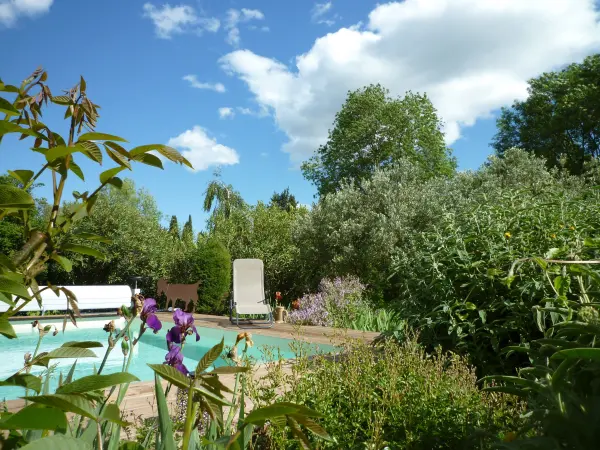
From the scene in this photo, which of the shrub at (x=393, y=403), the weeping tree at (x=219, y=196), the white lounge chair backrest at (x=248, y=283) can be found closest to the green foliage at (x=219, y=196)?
the weeping tree at (x=219, y=196)

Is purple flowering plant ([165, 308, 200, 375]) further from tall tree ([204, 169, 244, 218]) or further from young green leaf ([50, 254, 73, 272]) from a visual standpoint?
tall tree ([204, 169, 244, 218])

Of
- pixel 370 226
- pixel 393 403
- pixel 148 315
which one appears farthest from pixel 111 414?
pixel 370 226

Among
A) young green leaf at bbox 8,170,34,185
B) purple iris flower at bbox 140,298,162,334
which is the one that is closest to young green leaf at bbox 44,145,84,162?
young green leaf at bbox 8,170,34,185

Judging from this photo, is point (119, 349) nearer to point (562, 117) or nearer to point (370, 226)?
point (370, 226)

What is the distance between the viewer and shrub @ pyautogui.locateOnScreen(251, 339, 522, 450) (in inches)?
68.8

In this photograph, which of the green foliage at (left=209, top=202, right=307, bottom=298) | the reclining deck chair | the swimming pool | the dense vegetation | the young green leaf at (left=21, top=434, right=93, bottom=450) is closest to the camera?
the young green leaf at (left=21, top=434, right=93, bottom=450)

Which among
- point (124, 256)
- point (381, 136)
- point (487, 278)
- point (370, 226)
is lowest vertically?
point (487, 278)

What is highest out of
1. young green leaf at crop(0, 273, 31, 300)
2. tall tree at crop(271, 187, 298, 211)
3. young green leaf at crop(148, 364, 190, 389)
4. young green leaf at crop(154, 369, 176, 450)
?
tall tree at crop(271, 187, 298, 211)

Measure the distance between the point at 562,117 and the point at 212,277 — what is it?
18.4m

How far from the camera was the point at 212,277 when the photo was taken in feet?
42.2

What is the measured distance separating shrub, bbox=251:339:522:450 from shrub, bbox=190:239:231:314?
10.7 metres

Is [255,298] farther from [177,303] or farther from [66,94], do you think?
[66,94]

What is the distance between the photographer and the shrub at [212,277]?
1282 centimetres

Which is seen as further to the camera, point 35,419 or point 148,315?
point 148,315
